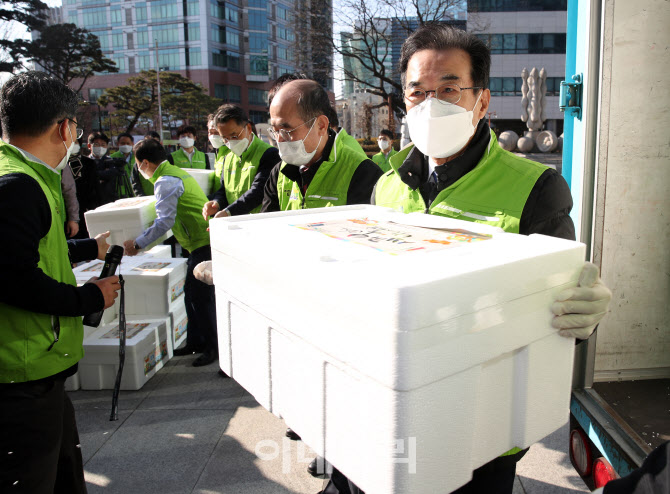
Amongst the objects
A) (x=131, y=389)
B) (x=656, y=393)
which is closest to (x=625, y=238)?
(x=656, y=393)

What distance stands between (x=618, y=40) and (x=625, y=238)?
69 centimetres

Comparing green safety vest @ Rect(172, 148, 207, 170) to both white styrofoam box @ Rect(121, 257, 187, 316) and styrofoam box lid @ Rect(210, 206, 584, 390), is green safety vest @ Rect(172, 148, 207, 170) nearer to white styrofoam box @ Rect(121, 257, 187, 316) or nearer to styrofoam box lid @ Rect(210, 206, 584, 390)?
white styrofoam box @ Rect(121, 257, 187, 316)

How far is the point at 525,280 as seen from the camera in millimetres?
896

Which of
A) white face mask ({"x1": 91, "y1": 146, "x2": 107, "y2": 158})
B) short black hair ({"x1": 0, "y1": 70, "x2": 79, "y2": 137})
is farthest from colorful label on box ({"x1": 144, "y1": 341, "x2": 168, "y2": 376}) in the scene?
white face mask ({"x1": 91, "y1": 146, "x2": 107, "y2": 158})

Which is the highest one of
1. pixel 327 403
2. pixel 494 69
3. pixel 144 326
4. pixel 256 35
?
pixel 256 35

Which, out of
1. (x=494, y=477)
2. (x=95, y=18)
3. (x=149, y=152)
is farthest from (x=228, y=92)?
(x=494, y=477)

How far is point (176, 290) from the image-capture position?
440cm

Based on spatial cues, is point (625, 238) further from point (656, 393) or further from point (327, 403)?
point (327, 403)

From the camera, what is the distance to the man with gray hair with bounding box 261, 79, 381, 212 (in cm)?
235

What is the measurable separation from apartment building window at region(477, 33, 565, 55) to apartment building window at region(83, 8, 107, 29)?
4022 cm

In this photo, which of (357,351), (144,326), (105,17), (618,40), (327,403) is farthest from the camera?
(105,17)

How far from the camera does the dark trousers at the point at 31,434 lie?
62.3 inches

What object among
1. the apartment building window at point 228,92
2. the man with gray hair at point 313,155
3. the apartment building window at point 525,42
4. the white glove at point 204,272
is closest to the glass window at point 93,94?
the apartment building window at point 228,92

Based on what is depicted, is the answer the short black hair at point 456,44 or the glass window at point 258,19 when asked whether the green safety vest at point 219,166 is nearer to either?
the short black hair at point 456,44
